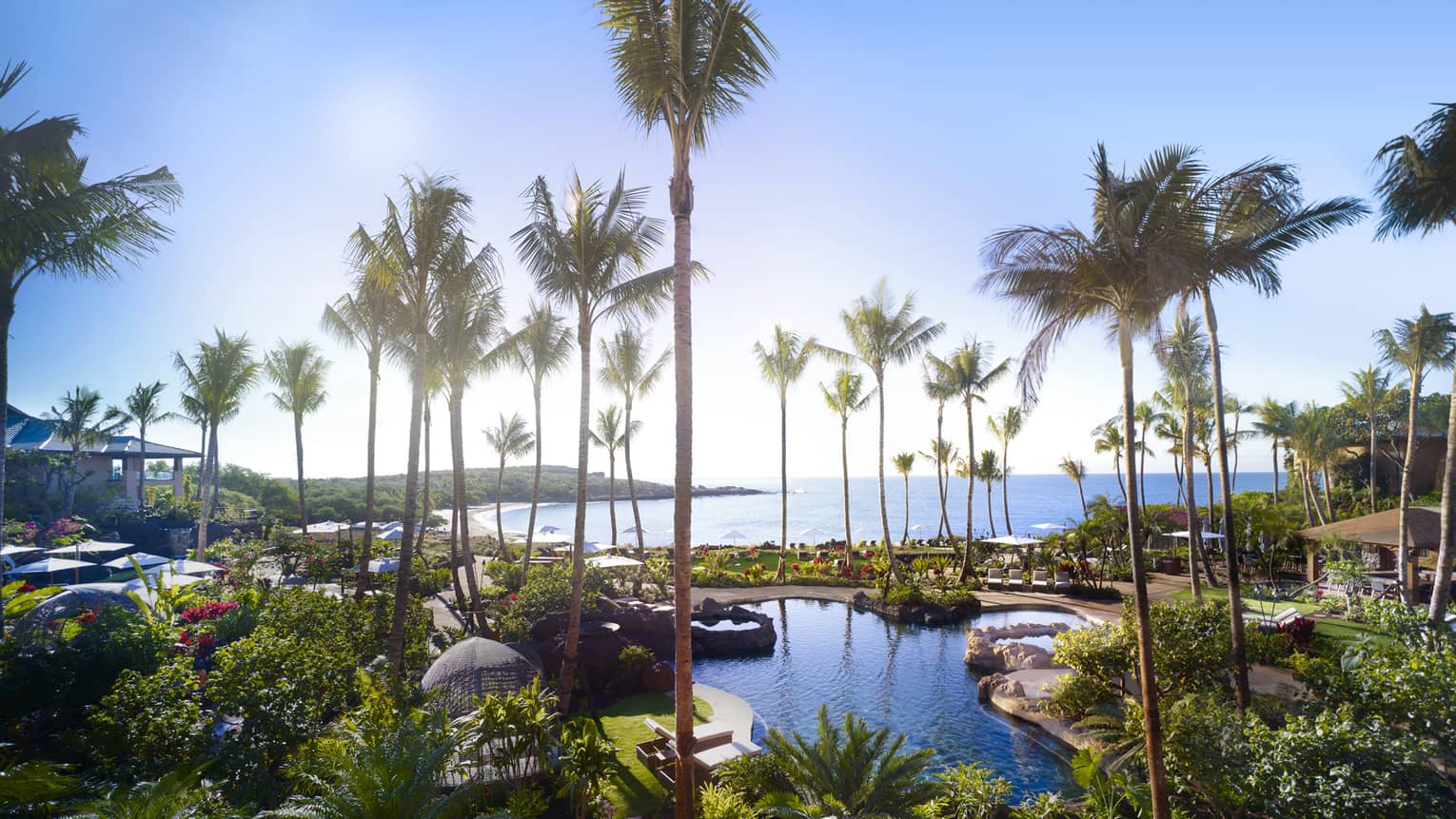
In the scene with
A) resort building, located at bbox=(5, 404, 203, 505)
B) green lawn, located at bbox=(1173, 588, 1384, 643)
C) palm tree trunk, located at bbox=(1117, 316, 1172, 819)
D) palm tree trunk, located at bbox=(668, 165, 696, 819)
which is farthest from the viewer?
resort building, located at bbox=(5, 404, 203, 505)

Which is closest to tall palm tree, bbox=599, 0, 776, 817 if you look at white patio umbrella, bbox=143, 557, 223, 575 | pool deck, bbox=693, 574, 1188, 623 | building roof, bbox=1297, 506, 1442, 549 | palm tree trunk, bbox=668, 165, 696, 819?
palm tree trunk, bbox=668, 165, 696, 819

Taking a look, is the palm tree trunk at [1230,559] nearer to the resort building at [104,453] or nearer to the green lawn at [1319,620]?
the green lawn at [1319,620]

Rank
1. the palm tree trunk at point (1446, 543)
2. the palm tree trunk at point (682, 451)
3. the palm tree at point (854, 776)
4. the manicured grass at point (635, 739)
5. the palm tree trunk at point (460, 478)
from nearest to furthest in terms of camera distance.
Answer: the palm tree trunk at point (682, 451) → the palm tree at point (854, 776) → the manicured grass at point (635, 739) → the palm tree trunk at point (1446, 543) → the palm tree trunk at point (460, 478)

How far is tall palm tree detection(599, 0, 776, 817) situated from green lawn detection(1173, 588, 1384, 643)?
16177mm

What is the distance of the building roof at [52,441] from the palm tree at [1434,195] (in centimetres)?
5353

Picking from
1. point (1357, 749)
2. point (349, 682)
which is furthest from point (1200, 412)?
point (349, 682)

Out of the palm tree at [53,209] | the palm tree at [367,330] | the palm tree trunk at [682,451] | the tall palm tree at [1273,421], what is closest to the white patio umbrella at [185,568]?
the palm tree at [367,330]

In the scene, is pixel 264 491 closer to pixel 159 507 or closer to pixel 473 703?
pixel 159 507

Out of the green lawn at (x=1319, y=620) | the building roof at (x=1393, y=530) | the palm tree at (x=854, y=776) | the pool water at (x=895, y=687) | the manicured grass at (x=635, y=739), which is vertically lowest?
the pool water at (x=895, y=687)

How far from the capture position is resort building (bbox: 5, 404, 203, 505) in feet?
115

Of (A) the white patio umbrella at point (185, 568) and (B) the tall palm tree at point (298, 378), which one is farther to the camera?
(B) the tall palm tree at point (298, 378)

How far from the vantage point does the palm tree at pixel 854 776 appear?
8.37 metres

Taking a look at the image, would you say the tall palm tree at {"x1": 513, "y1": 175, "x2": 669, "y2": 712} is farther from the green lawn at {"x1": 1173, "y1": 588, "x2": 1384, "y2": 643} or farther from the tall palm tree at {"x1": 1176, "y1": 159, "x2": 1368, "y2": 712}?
the green lawn at {"x1": 1173, "y1": 588, "x2": 1384, "y2": 643}

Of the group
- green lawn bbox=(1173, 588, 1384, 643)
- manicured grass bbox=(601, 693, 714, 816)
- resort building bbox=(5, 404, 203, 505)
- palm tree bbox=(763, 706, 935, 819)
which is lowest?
manicured grass bbox=(601, 693, 714, 816)
